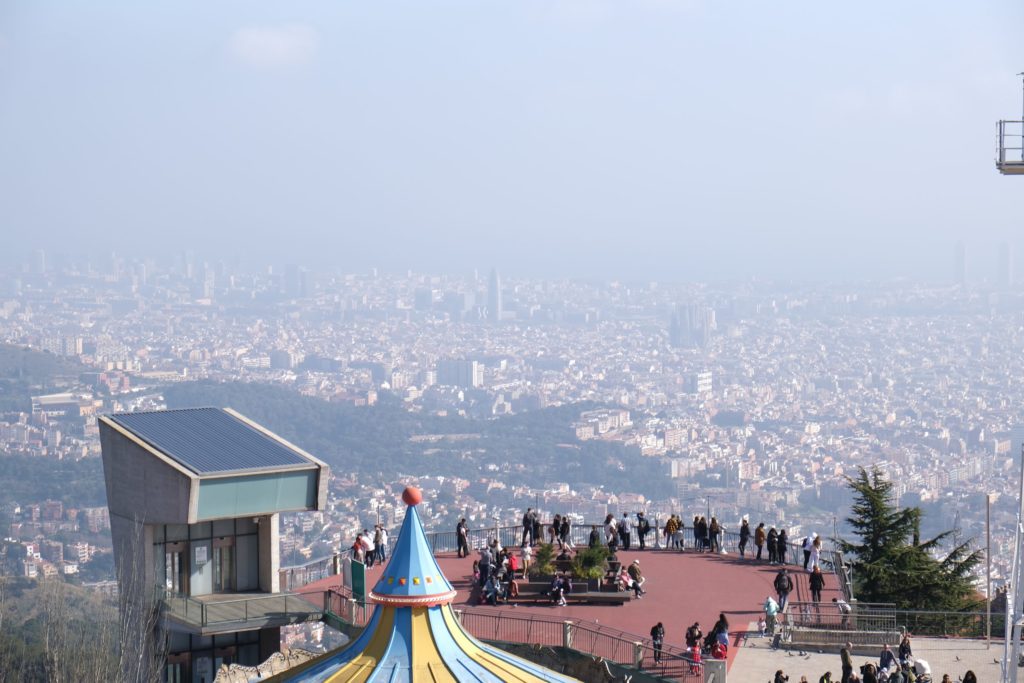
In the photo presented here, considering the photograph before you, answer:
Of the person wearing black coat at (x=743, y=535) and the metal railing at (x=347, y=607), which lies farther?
the person wearing black coat at (x=743, y=535)

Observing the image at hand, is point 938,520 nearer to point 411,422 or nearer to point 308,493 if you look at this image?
point 411,422

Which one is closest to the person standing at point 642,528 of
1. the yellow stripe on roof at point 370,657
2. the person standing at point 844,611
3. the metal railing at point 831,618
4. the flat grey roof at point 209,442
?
the metal railing at point 831,618

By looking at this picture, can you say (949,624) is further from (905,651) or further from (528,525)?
(528,525)

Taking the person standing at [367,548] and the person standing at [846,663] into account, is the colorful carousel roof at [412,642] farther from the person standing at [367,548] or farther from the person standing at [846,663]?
the person standing at [367,548]

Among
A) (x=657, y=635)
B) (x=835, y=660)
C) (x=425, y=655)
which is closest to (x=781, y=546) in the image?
(x=835, y=660)

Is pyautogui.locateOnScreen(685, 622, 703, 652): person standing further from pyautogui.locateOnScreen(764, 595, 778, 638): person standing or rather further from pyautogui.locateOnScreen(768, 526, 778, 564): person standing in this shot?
pyautogui.locateOnScreen(768, 526, 778, 564): person standing

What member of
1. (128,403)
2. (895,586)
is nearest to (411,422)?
(128,403)
